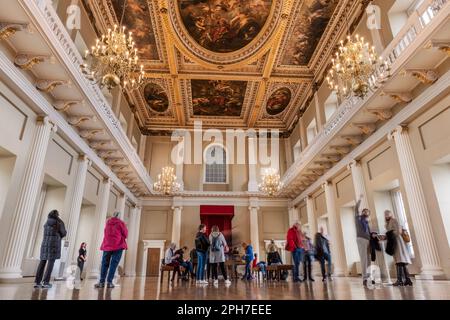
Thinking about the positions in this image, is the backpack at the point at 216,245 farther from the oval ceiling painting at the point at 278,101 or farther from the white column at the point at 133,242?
the oval ceiling painting at the point at 278,101

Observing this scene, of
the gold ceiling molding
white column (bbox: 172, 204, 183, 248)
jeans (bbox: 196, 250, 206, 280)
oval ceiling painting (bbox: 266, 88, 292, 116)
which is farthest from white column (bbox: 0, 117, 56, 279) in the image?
oval ceiling painting (bbox: 266, 88, 292, 116)

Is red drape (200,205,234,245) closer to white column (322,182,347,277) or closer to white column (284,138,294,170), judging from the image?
white column (284,138,294,170)

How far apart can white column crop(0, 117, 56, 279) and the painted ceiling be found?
15.9ft

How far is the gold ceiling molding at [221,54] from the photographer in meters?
10.5

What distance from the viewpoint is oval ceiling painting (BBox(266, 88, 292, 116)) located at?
1545cm

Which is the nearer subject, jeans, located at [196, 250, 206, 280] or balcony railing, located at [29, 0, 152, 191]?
balcony railing, located at [29, 0, 152, 191]

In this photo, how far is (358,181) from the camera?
388 inches

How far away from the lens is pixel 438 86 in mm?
6414

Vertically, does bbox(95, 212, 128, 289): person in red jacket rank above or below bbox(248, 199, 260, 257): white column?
below

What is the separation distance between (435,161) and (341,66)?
3.16 metres

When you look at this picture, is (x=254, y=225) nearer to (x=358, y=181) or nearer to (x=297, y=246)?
(x=358, y=181)

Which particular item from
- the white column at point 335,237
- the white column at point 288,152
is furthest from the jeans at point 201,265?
the white column at point 288,152

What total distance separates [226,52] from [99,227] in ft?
30.1
